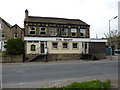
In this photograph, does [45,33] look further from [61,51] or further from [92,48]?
[92,48]

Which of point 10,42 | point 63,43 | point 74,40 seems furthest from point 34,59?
point 74,40

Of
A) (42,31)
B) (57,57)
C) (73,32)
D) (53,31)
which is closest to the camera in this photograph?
(57,57)

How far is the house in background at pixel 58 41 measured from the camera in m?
26.0

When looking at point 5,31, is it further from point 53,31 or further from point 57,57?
point 57,57

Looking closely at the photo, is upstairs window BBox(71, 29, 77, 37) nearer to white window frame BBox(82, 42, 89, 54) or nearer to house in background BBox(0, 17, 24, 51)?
white window frame BBox(82, 42, 89, 54)

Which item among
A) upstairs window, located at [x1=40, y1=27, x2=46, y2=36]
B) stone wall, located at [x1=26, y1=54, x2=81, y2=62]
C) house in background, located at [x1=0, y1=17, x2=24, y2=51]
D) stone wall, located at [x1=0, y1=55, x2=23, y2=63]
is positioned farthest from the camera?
house in background, located at [x1=0, y1=17, x2=24, y2=51]

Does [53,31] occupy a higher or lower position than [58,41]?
higher

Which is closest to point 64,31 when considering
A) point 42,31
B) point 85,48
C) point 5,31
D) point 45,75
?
point 42,31

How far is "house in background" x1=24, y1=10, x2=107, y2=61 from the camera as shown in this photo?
26047 mm

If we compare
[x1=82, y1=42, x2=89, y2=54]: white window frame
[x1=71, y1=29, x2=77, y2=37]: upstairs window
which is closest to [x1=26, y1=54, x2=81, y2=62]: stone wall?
[x1=82, y1=42, x2=89, y2=54]: white window frame

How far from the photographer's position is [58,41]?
27281mm

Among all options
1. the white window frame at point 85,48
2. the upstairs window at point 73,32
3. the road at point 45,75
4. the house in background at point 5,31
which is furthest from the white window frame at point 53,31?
the house in background at point 5,31

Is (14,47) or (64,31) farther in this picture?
(64,31)

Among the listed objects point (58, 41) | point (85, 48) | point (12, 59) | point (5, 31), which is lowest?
point (12, 59)
